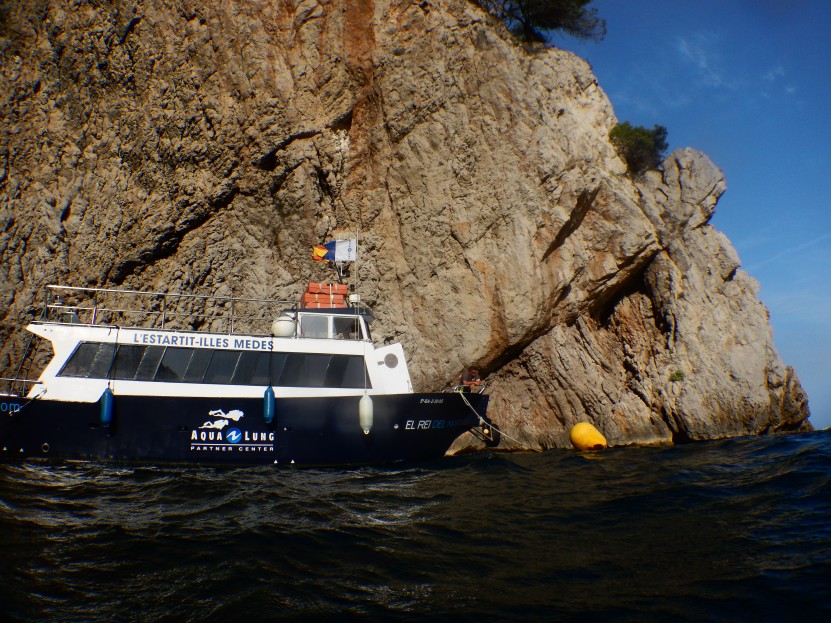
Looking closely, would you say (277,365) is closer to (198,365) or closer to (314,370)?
(314,370)

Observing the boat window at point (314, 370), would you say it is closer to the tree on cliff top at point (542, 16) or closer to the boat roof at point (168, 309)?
the boat roof at point (168, 309)

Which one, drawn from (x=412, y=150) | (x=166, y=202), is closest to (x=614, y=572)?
(x=412, y=150)

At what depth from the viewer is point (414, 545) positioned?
21.5 ft

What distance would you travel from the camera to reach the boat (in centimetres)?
1065

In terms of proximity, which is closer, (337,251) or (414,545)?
(414,545)

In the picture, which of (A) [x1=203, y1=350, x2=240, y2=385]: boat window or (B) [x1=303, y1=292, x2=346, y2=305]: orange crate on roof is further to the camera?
(B) [x1=303, y1=292, x2=346, y2=305]: orange crate on roof

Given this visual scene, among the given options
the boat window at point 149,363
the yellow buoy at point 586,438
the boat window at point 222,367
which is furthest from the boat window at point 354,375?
the yellow buoy at point 586,438

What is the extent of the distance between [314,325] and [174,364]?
312cm

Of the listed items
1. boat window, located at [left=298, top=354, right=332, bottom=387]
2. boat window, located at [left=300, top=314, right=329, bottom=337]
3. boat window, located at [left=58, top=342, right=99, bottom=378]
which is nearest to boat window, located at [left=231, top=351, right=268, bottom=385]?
boat window, located at [left=298, top=354, right=332, bottom=387]

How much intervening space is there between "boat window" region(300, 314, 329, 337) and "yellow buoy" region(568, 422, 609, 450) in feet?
23.4

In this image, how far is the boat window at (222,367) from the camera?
11.3 metres

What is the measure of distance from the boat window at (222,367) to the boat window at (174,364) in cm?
48

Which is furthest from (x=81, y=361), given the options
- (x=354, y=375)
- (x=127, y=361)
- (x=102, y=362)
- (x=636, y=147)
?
(x=636, y=147)

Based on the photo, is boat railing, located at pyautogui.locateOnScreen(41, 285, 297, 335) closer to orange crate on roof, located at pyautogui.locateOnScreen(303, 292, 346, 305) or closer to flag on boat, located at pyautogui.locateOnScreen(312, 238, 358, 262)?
orange crate on roof, located at pyautogui.locateOnScreen(303, 292, 346, 305)
